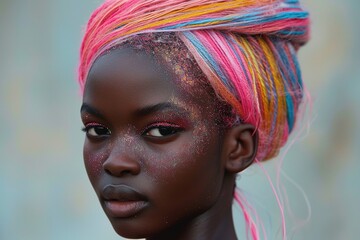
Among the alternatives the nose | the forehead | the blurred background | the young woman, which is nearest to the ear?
the young woman

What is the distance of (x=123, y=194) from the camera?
2.20m

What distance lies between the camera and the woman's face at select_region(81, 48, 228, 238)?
7.23ft

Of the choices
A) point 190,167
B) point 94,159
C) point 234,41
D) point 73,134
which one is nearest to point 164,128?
point 190,167

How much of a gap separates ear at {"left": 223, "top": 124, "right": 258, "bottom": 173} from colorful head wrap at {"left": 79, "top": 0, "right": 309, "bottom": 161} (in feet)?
0.10

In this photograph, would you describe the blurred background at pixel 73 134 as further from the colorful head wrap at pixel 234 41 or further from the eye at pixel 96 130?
the eye at pixel 96 130

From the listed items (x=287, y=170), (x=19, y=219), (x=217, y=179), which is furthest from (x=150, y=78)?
(x=19, y=219)

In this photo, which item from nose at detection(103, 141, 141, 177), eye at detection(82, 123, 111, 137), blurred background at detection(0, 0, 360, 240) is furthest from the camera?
blurred background at detection(0, 0, 360, 240)

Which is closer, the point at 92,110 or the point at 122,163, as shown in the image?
the point at 122,163

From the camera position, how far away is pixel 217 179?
2.32 m

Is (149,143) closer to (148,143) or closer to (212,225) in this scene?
(148,143)

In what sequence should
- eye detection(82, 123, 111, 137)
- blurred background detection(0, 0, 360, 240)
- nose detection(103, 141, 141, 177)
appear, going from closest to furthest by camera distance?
nose detection(103, 141, 141, 177)
eye detection(82, 123, 111, 137)
blurred background detection(0, 0, 360, 240)

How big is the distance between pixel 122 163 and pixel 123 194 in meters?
0.08

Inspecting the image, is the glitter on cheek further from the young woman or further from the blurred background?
the blurred background

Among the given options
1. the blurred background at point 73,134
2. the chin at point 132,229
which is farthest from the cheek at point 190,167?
the blurred background at point 73,134
